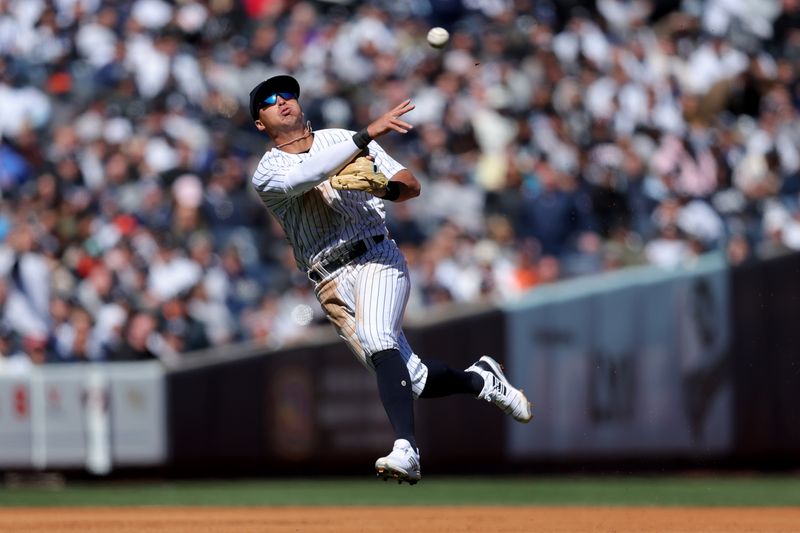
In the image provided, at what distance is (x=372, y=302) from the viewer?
6.55 m

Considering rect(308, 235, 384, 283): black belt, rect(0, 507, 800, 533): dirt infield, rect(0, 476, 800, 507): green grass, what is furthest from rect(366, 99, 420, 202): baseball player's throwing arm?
rect(0, 476, 800, 507): green grass

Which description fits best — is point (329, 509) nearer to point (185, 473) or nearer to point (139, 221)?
point (185, 473)

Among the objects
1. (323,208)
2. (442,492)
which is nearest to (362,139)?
(323,208)

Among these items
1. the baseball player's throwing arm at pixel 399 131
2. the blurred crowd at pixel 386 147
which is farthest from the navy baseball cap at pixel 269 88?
the blurred crowd at pixel 386 147

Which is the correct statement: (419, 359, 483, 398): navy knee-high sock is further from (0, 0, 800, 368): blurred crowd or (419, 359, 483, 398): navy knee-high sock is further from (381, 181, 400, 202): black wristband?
(0, 0, 800, 368): blurred crowd

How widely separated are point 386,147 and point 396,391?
7.10 m

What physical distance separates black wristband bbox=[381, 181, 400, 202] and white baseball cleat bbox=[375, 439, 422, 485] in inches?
40.0

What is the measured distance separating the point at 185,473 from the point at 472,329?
8.44ft

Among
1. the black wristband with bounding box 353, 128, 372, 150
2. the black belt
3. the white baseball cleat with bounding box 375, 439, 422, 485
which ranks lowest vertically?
the white baseball cleat with bounding box 375, 439, 422, 485

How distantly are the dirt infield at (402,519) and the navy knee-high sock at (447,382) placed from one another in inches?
39.3

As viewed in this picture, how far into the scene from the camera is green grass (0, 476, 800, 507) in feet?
33.2

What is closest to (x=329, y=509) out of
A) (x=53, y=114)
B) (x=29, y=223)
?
(x=29, y=223)

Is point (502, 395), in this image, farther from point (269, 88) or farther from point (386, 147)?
point (386, 147)

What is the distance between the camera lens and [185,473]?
12.2m
